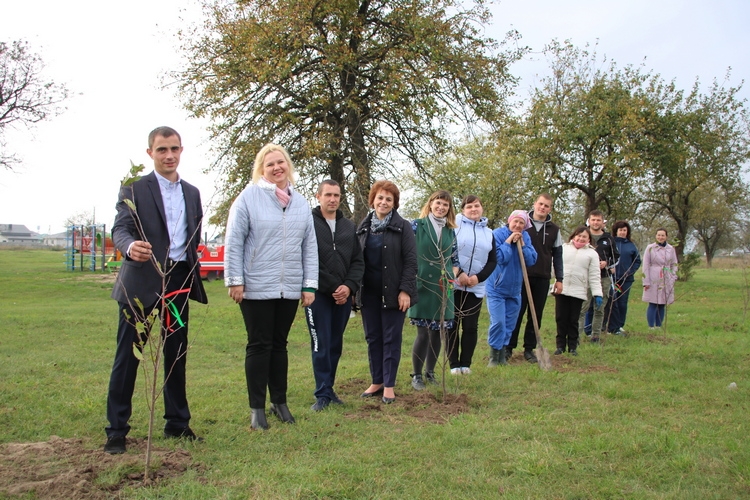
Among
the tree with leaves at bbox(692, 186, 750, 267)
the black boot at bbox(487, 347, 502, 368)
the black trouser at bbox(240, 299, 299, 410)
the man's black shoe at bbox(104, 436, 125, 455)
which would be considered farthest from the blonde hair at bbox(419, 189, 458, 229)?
the tree with leaves at bbox(692, 186, 750, 267)

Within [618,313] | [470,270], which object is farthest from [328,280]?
[618,313]

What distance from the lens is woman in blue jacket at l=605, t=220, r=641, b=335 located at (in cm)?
997

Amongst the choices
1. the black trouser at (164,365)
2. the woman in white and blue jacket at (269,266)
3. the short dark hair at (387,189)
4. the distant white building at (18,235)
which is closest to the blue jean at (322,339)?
the woman in white and blue jacket at (269,266)

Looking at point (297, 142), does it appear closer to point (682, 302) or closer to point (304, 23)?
point (304, 23)

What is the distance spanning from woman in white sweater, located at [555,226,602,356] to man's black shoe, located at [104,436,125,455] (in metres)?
5.68

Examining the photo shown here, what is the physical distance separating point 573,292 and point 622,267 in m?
2.60

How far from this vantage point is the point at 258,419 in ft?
14.7

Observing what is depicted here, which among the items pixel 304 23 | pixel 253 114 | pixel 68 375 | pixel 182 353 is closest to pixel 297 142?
pixel 253 114

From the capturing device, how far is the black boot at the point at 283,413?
4637mm

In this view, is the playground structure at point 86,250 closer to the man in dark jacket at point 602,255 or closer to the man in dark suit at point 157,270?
the man in dark jacket at point 602,255

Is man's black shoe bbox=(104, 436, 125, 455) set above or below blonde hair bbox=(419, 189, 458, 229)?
below

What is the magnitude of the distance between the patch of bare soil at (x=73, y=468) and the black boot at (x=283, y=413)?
3.15ft

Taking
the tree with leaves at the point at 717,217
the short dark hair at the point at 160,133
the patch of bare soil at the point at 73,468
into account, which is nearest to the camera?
the patch of bare soil at the point at 73,468

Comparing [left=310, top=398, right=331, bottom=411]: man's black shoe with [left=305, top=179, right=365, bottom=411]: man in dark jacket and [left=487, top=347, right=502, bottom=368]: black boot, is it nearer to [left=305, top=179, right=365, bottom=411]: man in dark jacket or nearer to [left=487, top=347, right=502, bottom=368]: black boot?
[left=305, top=179, right=365, bottom=411]: man in dark jacket
